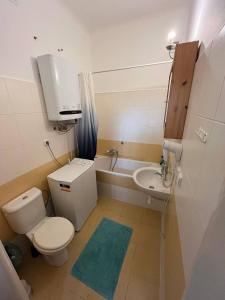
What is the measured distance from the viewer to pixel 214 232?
12.8 inches

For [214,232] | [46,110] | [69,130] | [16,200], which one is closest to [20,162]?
[16,200]

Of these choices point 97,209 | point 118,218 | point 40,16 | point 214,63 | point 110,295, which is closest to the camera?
point 214,63

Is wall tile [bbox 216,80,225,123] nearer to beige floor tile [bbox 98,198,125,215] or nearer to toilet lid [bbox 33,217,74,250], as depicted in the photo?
toilet lid [bbox 33,217,74,250]

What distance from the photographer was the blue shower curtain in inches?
73.1

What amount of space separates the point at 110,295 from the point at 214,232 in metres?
1.38

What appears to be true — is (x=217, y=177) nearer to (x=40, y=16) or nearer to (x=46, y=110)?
(x=46, y=110)

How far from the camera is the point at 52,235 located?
1.28m

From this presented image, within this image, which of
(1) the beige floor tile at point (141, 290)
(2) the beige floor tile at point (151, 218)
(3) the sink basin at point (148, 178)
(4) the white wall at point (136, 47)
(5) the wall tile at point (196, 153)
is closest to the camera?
(5) the wall tile at point (196, 153)

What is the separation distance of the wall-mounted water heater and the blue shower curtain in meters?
0.23

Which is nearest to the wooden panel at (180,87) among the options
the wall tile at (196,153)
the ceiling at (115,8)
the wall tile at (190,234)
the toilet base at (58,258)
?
the wall tile at (196,153)

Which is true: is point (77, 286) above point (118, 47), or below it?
below

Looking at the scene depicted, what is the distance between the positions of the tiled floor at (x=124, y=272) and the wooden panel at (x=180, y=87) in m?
1.29

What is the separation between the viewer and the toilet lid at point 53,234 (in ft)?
3.91

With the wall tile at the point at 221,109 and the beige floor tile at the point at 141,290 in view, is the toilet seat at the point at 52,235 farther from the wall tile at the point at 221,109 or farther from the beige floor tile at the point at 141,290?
the wall tile at the point at 221,109
